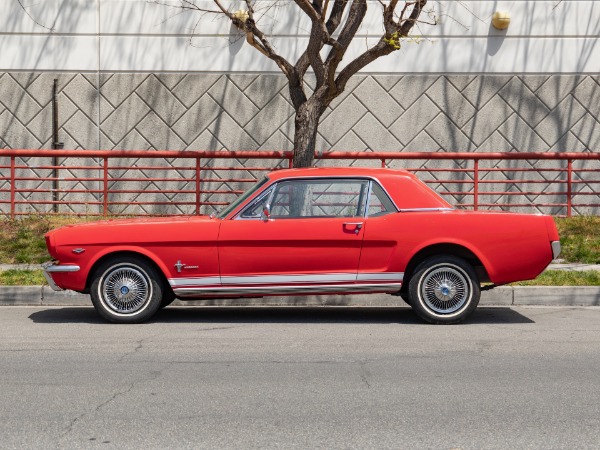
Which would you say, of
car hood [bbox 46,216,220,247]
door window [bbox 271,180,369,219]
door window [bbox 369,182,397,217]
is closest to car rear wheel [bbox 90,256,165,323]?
car hood [bbox 46,216,220,247]

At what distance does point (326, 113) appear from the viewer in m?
18.4

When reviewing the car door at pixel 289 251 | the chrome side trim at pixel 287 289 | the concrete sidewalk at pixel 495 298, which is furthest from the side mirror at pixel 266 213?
the concrete sidewalk at pixel 495 298

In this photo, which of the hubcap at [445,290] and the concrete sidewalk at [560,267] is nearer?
the hubcap at [445,290]

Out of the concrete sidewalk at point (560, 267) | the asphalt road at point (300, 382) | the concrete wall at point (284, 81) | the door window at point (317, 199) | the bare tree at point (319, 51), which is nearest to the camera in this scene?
the asphalt road at point (300, 382)

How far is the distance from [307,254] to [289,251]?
18cm

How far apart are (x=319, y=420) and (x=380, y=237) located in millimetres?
3871

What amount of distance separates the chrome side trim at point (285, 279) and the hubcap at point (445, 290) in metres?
0.29

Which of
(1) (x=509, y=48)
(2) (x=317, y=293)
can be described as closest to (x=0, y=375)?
(2) (x=317, y=293)

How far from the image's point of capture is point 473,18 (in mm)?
18188

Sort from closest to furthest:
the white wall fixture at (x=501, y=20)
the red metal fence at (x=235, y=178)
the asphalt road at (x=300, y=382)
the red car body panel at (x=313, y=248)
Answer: the asphalt road at (x=300, y=382) → the red car body panel at (x=313, y=248) → the red metal fence at (x=235, y=178) → the white wall fixture at (x=501, y=20)

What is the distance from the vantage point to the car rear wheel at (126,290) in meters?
9.58

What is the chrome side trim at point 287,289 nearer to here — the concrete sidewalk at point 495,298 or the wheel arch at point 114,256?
the wheel arch at point 114,256

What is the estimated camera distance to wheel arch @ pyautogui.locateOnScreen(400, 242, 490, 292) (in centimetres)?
958

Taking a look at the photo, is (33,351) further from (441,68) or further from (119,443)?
(441,68)
